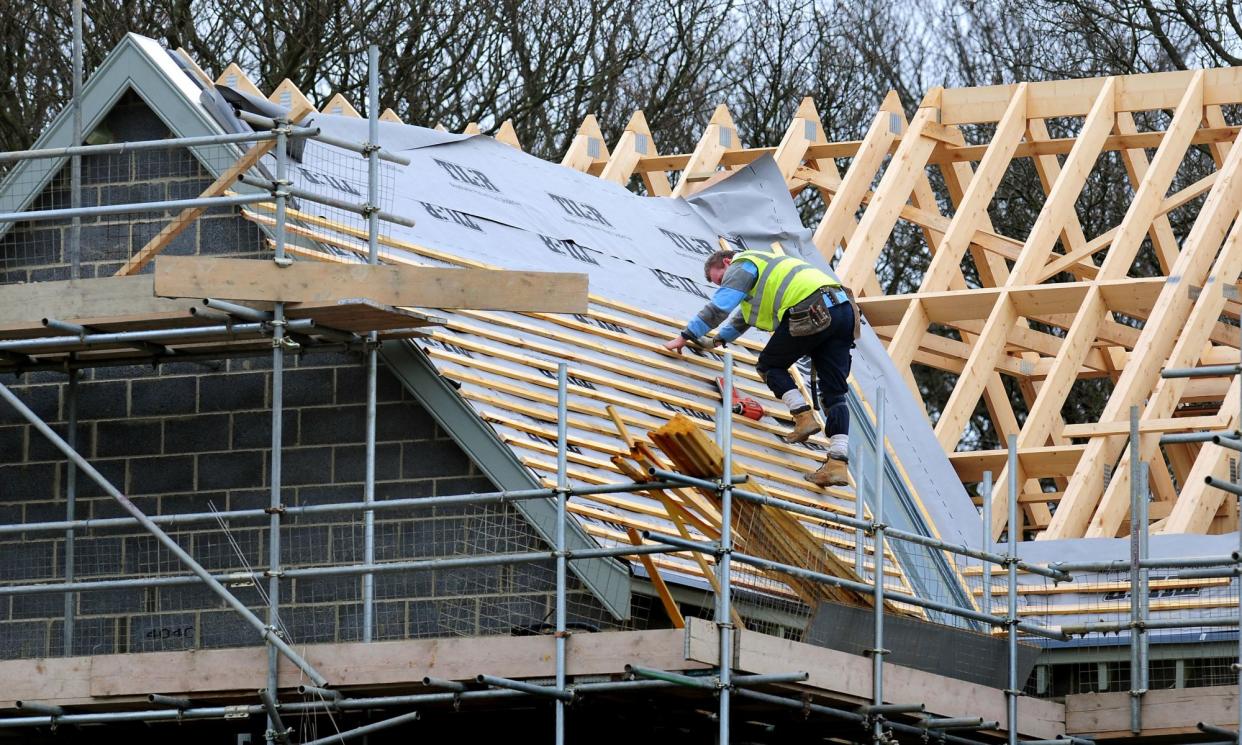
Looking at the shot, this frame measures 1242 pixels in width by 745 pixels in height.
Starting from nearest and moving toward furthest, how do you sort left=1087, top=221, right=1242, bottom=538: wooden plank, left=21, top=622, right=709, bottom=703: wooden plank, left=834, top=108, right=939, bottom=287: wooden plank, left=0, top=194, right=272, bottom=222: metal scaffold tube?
1. left=21, top=622, right=709, bottom=703: wooden plank
2. left=0, top=194, right=272, bottom=222: metal scaffold tube
3. left=1087, top=221, right=1242, bottom=538: wooden plank
4. left=834, top=108, right=939, bottom=287: wooden plank

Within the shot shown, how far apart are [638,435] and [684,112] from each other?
17.3m

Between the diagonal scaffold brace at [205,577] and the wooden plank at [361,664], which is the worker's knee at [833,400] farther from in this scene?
the diagonal scaffold brace at [205,577]

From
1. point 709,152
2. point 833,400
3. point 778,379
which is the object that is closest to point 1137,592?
point 833,400

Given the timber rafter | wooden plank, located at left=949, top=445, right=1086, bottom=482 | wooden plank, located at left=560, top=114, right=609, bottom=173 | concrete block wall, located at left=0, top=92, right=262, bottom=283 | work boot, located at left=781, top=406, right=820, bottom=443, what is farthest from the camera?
wooden plank, located at left=560, top=114, right=609, bottom=173

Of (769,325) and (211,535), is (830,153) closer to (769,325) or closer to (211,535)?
(769,325)

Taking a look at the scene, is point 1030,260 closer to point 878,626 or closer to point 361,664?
point 878,626

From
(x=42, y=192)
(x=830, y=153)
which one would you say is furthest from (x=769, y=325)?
(x=830, y=153)

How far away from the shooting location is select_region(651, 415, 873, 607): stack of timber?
1175 cm

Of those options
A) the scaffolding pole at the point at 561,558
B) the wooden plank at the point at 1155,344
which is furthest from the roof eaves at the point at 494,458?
the wooden plank at the point at 1155,344

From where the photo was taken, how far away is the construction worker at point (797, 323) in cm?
1444

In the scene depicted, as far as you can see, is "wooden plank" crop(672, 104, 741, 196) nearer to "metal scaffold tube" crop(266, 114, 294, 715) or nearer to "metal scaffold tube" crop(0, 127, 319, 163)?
"metal scaffold tube" crop(0, 127, 319, 163)

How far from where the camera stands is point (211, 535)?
1344 cm

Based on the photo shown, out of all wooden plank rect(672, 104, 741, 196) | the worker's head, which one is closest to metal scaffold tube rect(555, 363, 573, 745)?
the worker's head

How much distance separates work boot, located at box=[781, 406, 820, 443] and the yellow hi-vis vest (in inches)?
20.2
